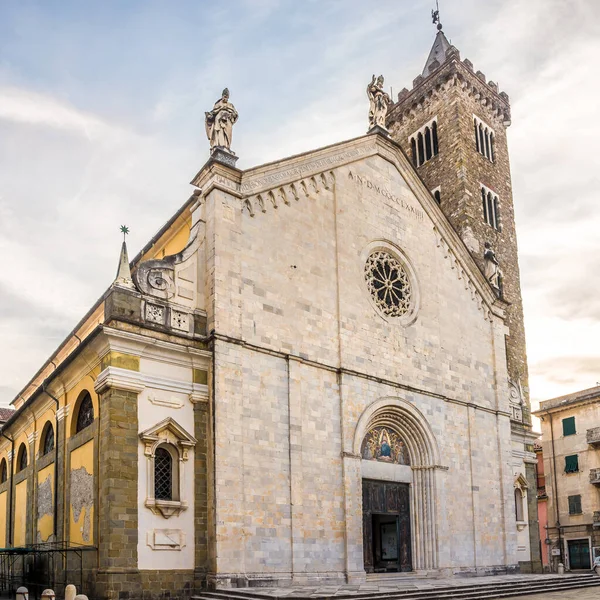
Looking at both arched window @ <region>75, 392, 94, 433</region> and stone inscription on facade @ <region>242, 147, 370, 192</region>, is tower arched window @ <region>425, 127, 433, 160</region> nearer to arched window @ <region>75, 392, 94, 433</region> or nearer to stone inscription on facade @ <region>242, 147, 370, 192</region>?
stone inscription on facade @ <region>242, 147, 370, 192</region>

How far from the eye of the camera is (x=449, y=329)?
27000mm

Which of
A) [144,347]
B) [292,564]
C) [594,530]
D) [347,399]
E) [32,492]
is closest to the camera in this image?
[144,347]

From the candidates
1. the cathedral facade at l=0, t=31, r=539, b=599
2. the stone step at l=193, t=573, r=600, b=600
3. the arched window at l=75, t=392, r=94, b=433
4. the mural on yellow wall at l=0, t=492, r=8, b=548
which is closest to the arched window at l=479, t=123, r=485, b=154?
the cathedral facade at l=0, t=31, r=539, b=599

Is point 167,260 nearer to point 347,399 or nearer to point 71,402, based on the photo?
point 71,402

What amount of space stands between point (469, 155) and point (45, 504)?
1104 inches

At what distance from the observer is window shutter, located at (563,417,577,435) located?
4772 cm

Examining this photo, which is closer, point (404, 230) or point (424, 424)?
point (424, 424)

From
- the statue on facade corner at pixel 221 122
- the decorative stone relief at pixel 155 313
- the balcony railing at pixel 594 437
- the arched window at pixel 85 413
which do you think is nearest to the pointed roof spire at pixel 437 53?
A: the balcony railing at pixel 594 437

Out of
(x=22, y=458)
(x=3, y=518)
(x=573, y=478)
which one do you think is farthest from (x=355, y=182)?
(x=573, y=478)

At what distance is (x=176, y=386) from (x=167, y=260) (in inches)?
134

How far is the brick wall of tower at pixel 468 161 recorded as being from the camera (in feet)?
127

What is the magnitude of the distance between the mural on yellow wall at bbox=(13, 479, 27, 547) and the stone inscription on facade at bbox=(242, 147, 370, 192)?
13.1 meters

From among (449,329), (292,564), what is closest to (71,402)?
(292,564)

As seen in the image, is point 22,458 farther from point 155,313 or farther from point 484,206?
point 484,206
